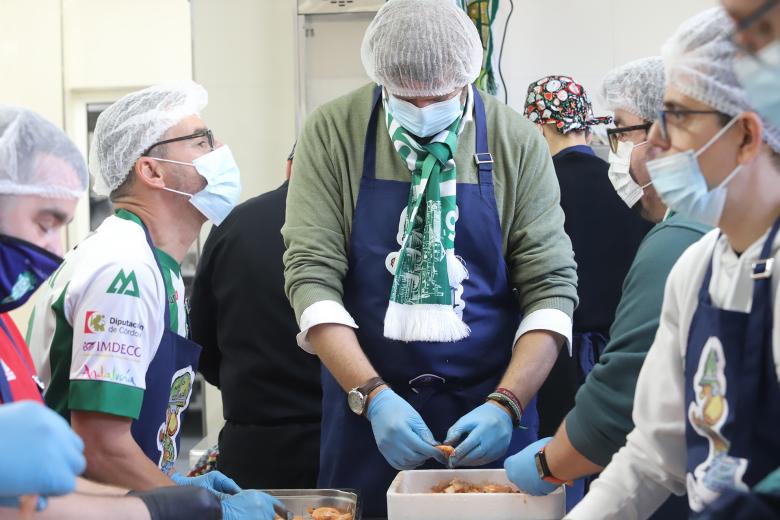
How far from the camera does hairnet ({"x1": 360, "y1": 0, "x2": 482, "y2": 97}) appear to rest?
2.31 metres

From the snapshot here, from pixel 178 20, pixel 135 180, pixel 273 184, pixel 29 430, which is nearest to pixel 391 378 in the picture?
pixel 135 180

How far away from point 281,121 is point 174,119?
2.16 m

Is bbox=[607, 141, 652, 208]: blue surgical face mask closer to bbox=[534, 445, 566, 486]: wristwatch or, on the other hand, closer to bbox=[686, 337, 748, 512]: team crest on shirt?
bbox=[534, 445, 566, 486]: wristwatch

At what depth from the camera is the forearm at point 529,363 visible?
2271 millimetres

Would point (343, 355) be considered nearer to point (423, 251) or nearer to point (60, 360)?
point (423, 251)

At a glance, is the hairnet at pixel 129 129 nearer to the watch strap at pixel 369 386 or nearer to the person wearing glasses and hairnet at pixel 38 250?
the person wearing glasses and hairnet at pixel 38 250

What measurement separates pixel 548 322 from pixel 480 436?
0.34 metres

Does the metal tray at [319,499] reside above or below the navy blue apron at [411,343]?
below

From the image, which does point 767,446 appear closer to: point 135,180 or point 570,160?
point 135,180

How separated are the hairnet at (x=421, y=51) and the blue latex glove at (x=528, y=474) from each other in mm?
889

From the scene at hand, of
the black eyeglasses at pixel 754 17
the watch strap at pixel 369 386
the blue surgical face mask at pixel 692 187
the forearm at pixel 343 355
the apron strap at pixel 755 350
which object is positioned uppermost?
the black eyeglasses at pixel 754 17

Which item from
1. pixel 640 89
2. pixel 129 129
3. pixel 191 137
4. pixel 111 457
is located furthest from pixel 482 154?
pixel 111 457

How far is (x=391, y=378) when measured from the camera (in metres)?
2.32

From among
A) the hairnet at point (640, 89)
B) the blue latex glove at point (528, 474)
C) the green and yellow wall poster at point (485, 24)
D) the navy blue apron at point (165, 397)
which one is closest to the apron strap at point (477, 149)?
the hairnet at point (640, 89)
